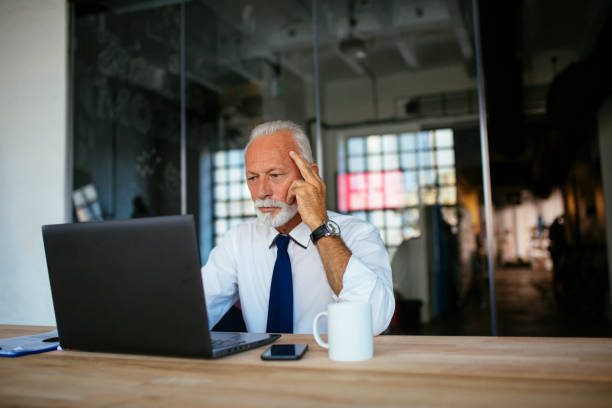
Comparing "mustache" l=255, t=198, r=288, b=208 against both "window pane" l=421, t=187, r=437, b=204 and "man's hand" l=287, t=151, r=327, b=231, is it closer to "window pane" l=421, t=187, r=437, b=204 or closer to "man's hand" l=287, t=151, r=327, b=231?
"man's hand" l=287, t=151, r=327, b=231

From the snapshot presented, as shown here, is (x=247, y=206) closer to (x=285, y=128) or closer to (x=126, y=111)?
(x=126, y=111)

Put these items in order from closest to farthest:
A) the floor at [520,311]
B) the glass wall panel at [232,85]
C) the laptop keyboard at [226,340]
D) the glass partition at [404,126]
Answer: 1. the laptop keyboard at [226,340]
2. the glass partition at [404,126]
3. the floor at [520,311]
4. the glass wall panel at [232,85]

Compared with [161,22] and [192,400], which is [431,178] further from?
[192,400]

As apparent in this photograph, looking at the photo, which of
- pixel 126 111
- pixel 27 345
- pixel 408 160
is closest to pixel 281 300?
pixel 27 345

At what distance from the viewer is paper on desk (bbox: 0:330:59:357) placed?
1089mm

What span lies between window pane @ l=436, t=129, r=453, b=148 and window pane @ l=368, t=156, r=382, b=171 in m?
0.51

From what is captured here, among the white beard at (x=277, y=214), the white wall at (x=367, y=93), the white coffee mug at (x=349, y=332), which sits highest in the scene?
the white wall at (x=367, y=93)

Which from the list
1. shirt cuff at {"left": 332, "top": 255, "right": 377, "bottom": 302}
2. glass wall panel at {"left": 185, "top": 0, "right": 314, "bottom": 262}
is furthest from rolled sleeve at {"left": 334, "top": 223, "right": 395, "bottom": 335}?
glass wall panel at {"left": 185, "top": 0, "right": 314, "bottom": 262}

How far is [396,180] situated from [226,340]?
3.12 meters

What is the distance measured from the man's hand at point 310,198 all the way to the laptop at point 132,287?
1.92 ft

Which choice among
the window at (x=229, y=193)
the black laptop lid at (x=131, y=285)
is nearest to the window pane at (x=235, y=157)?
the window at (x=229, y=193)

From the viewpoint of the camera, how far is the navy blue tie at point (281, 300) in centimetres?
154

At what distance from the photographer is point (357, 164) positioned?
13.6ft

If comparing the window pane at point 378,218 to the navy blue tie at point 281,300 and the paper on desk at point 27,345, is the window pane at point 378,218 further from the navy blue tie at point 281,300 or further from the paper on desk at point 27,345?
the paper on desk at point 27,345
